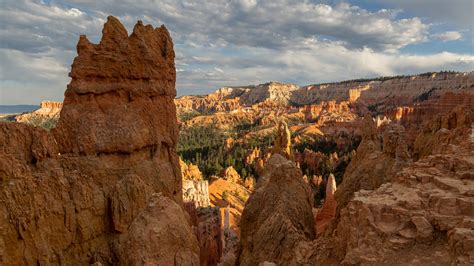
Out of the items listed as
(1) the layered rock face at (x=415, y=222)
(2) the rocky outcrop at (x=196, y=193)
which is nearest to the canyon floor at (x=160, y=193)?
(1) the layered rock face at (x=415, y=222)

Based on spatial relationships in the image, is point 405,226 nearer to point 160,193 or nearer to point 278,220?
point 278,220

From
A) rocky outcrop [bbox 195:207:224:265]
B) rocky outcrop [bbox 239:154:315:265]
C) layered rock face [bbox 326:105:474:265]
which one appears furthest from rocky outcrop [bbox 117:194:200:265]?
rocky outcrop [bbox 195:207:224:265]

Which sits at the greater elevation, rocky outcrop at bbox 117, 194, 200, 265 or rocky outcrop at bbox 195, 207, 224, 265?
rocky outcrop at bbox 117, 194, 200, 265

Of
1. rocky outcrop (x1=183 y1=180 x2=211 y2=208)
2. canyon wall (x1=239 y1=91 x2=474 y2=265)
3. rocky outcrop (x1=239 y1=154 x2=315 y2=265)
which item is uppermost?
canyon wall (x1=239 y1=91 x2=474 y2=265)

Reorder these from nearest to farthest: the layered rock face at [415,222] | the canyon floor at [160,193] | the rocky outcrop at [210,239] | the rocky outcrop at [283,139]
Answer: the layered rock face at [415,222]
the canyon floor at [160,193]
the rocky outcrop at [210,239]
the rocky outcrop at [283,139]

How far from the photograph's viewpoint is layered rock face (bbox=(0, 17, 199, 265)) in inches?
310

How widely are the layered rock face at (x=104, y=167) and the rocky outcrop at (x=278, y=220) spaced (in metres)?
1.74

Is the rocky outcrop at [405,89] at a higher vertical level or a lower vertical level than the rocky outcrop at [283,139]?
higher

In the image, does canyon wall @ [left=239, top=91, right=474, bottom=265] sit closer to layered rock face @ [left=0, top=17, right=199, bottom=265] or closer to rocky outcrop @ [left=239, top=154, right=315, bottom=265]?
rocky outcrop @ [left=239, top=154, right=315, bottom=265]

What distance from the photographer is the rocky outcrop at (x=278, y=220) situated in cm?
862

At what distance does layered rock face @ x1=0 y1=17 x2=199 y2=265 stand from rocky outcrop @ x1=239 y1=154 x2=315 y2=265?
1.74m

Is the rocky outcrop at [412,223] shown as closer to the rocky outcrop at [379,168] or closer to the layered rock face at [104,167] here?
the layered rock face at [104,167]

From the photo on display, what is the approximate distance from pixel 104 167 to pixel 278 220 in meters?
7.09

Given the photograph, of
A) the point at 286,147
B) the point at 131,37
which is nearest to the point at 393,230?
the point at 131,37
